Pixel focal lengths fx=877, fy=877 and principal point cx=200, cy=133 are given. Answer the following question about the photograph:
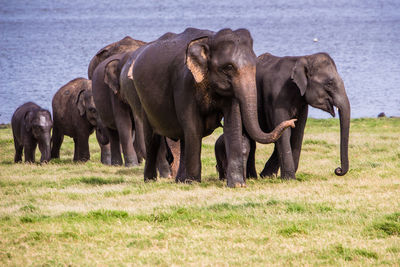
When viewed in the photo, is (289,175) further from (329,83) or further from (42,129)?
(42,129)

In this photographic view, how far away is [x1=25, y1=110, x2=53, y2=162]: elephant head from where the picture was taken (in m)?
19.9

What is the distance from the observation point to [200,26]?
3755 inches

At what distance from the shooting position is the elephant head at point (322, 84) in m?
13.1

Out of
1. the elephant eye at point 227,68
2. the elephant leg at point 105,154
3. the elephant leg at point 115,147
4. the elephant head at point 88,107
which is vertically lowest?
the elephant leg at point 105,154

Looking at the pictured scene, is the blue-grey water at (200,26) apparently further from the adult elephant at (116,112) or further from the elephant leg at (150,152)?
the elephant leg at (150,152)

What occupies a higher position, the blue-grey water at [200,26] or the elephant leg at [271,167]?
the elephant leg at [271,167]

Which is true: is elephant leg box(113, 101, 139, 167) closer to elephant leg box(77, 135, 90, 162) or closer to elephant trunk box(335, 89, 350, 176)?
elephant leg box(77, 135, 90, 162)

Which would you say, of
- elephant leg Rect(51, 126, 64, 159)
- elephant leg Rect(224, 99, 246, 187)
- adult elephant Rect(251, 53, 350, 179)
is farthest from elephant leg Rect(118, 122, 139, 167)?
elephant leg Rect(224, 99, 246, 187)

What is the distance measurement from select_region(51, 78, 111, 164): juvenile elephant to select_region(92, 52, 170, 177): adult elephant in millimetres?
838

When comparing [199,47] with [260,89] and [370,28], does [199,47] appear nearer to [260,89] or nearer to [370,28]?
[260,89]

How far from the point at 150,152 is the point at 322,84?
309 cm

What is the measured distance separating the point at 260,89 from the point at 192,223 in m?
4.15

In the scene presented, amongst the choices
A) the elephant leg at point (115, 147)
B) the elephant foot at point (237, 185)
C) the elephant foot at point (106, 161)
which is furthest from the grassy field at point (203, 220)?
the elephant foot at point (106, 161)

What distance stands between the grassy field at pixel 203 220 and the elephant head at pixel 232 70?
97 centimetres
